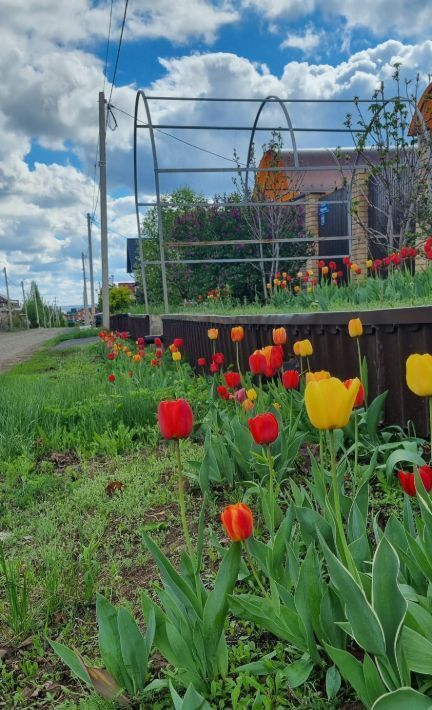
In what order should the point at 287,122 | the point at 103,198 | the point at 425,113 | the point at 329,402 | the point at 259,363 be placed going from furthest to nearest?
the point at 103,198 → the point at 287,122 → the point at 425,113 → the point at 259,363 → the point at 329,402

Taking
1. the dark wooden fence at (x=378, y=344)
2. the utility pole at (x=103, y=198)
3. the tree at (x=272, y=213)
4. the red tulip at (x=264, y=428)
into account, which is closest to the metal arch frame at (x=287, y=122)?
the tree at (x=272, y=213)

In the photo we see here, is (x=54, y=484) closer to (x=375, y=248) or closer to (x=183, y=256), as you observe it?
(x=375, y=248)

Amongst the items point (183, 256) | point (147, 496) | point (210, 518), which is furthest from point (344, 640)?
point (183, 256)

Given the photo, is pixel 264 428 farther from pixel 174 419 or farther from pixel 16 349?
pixel 16 349

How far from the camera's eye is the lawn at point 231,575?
1363mm

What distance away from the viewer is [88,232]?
139 ft

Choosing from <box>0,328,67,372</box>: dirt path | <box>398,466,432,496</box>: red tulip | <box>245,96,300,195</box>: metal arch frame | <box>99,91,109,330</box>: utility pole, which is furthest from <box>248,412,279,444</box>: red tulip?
<box>99,91,109,330</box>: utility pole

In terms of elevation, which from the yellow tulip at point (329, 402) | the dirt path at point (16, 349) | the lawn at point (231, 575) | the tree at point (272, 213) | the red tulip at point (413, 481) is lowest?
the dirt path at point (16, 349)

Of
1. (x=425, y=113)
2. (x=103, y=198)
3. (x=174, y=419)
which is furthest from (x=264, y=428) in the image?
(x=103, y=198)

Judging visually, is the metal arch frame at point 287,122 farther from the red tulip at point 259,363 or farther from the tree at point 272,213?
the red tulip at point 259,363

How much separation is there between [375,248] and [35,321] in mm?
68707

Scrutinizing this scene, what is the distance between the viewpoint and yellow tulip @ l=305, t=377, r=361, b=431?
4.32 feet

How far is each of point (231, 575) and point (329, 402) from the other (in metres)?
0.53

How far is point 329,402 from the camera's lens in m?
1.32
